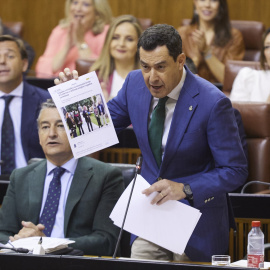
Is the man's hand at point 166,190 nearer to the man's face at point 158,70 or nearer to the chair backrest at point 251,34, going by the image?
the man's face at point 158,70

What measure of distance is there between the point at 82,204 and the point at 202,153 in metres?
0.75

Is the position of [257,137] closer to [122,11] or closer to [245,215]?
[245,215]

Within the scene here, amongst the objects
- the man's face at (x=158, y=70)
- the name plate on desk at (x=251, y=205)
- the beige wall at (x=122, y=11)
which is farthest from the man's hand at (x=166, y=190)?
the beige wall at (x=122, y=11)

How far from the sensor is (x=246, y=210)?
3.11m

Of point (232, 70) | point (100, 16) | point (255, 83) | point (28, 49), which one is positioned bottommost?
point (255, 83)

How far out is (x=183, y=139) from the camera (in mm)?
2449

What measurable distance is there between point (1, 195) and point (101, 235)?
678mm

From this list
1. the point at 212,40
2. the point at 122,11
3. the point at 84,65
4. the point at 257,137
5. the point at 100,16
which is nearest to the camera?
the point at 257,137

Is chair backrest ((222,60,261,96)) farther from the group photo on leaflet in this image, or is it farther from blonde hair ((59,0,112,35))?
blonde hair ((59,0,112,35))

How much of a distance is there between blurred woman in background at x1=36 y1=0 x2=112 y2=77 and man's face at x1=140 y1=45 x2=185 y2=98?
3.45 meters

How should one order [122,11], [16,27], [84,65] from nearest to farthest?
[84,65] < [16,27] < [122,11]

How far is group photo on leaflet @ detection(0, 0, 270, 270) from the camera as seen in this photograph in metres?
2.35

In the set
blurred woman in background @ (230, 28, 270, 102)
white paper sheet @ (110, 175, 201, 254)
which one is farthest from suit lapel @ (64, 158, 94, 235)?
blurred woman in background @ (230, 28, 270, 102)

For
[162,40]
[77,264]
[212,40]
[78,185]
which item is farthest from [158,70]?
[212,40]
